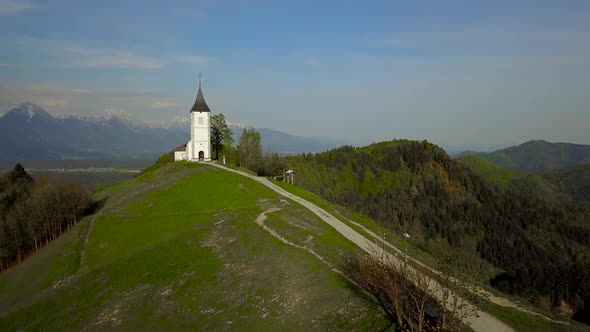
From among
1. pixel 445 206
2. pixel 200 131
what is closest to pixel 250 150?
pixel 200 131

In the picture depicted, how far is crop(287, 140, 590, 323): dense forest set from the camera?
12362 centimetres

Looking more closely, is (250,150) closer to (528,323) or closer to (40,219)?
(40,219)

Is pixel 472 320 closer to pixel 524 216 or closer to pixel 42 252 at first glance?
pixel 42 252

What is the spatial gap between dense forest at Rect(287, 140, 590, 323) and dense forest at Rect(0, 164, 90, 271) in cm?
6450

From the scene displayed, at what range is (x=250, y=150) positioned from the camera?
9019 cm

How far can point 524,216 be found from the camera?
149125mm

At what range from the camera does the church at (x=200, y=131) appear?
3017 inches

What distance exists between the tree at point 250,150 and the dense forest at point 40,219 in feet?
111

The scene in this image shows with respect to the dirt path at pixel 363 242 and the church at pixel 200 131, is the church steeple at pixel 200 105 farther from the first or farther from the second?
the dirt path at pixel 363 242

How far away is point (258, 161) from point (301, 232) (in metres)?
52.6

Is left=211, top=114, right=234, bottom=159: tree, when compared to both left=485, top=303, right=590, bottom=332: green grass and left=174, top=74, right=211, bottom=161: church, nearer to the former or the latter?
left=174, top=74, right=211, bottom=161: church

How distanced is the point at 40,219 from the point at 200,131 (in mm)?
30606

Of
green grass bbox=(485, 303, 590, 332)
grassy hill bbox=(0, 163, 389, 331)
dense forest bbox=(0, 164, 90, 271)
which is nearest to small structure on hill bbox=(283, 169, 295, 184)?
grassy hill bbox=(0, 163, 389, 331)

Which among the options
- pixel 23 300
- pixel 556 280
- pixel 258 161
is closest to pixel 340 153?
pixel 258 161
